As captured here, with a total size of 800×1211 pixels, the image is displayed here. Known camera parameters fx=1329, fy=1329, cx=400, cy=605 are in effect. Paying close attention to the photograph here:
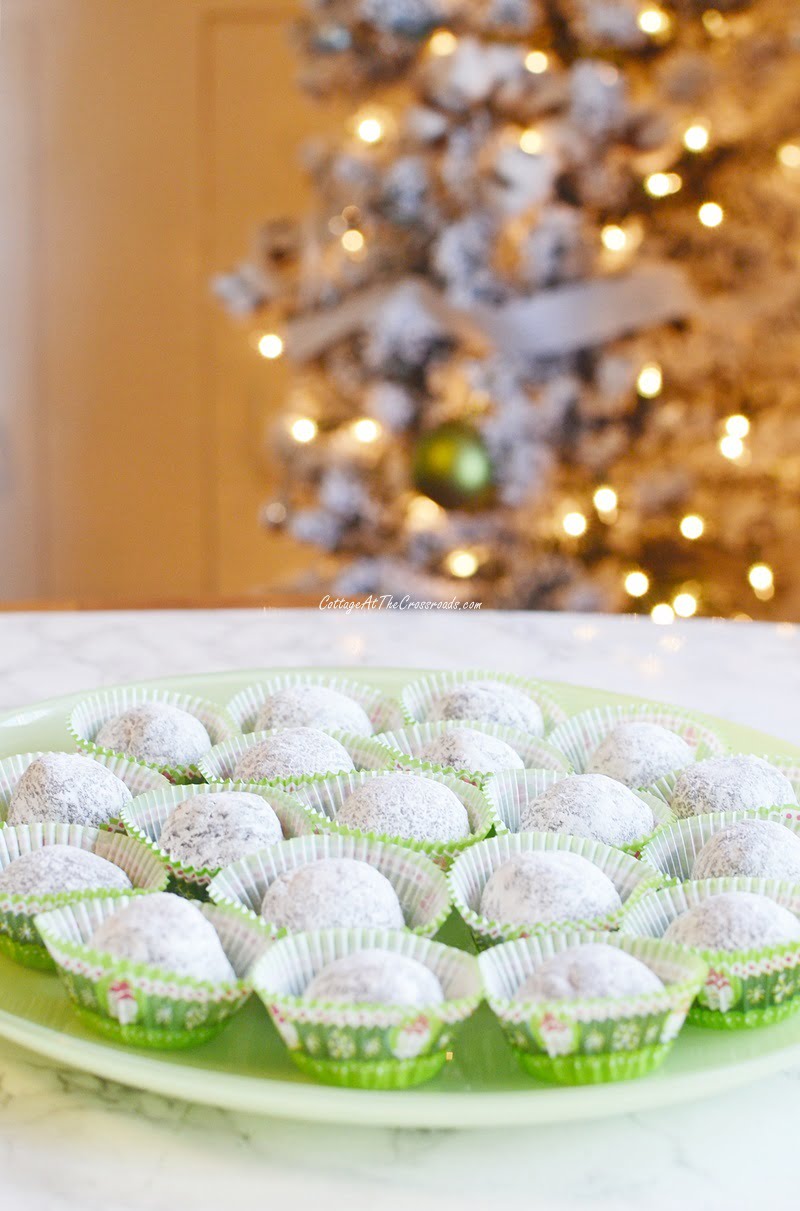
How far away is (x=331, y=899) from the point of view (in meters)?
0.74

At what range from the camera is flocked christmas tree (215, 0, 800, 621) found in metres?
2.58

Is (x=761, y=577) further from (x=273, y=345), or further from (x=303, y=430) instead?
(x=273, y=345)

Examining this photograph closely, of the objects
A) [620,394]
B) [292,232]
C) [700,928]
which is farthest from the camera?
[292,232]

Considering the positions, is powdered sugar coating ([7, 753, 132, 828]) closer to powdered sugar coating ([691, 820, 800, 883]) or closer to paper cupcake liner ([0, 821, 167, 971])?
paper cupcake liner ([0, 821, 167, 971])

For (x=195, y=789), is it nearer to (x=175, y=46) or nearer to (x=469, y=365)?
(x=469, y=365)

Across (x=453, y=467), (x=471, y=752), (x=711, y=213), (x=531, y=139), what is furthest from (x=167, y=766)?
(x=711, y=213)

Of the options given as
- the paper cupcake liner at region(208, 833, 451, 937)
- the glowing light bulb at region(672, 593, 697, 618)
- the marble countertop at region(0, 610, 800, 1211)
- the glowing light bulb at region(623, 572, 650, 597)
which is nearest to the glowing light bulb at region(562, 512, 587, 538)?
the glowing light bulb at region(623, 572, 650, 597)

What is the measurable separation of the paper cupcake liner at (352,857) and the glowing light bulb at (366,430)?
2.03 m

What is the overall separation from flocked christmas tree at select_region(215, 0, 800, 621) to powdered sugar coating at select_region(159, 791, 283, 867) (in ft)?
6.09

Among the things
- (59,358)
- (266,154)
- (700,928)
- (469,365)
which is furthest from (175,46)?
(700,928)

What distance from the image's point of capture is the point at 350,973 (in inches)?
26.0

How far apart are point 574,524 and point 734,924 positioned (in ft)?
7.12

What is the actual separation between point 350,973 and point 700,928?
0.20 m

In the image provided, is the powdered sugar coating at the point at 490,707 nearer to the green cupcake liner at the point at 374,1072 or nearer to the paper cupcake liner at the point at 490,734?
the paper cupcake liner at the point at 490,734
